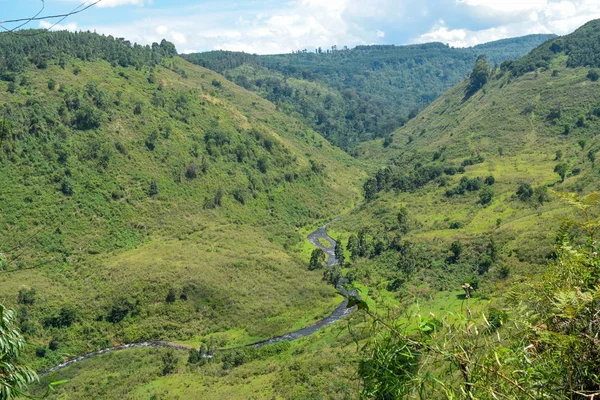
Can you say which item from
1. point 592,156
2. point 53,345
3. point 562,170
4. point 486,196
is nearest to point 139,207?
point 53,345

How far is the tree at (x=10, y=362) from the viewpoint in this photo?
6.63m

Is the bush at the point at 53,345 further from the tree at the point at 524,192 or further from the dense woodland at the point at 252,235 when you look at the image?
the tree at the point at 524,192

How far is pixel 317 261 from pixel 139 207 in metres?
28.7

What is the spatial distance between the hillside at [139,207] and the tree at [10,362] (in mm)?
23568

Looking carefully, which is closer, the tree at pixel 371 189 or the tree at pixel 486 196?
the tree at pixel 486 196

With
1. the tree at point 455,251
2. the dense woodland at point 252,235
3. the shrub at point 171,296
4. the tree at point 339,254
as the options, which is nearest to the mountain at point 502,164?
the dense woodland at point 252,235

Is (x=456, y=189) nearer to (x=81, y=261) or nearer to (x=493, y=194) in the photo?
(x=493, y=194)

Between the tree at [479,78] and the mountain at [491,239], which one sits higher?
the tree at [479,78]

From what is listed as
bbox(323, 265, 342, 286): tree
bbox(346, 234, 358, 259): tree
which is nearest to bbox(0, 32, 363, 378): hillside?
bbox(323, 265, 342, 286): tree

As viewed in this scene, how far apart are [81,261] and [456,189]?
59854mm

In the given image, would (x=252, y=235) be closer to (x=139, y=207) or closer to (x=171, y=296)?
(x=139, y=207)

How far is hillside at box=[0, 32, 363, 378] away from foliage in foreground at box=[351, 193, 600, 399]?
95.7 ft

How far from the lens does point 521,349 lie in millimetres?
4406

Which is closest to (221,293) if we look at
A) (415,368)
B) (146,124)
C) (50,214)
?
(50,214)
